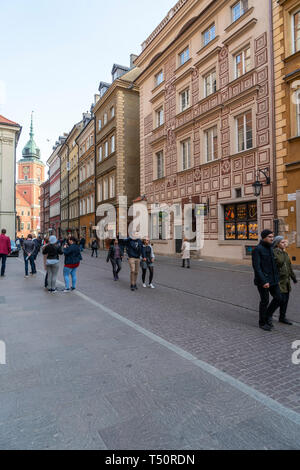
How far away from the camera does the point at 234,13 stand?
690 inches

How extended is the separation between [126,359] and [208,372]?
1.07 meters

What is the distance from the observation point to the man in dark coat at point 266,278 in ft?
18.6

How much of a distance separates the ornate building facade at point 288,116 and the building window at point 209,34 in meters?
4.70

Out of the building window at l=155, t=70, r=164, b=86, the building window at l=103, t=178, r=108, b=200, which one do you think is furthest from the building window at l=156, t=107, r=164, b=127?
the building window at l=103, t=178, r=108, b=200

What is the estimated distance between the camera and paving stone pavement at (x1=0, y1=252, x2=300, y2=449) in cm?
254

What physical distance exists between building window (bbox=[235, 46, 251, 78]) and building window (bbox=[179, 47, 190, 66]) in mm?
5012

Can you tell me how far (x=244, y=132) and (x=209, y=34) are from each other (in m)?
7.43

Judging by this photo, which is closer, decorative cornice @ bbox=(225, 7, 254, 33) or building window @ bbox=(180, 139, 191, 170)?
decorative cornice @ bbox=(225, 7, 254, 33)

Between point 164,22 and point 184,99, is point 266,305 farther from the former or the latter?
point 164,22

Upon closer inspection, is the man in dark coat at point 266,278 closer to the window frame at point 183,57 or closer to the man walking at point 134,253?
the man walking at point 134,253

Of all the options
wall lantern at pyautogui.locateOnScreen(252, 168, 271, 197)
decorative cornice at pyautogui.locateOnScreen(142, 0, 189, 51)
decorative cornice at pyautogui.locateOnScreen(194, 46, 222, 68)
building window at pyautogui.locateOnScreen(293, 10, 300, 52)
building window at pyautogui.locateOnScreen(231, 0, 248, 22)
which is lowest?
wall lantern at pyautogui.locateOnScreen(252, 168, 271, 197)

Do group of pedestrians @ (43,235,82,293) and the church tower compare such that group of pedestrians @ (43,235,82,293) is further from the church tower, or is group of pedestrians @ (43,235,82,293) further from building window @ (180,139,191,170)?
the church tower

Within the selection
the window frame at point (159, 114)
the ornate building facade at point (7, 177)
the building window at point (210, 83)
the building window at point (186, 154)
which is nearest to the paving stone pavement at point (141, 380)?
the building window at point (186, 154)

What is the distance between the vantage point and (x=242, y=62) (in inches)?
664
